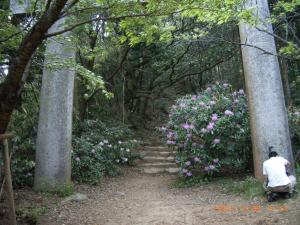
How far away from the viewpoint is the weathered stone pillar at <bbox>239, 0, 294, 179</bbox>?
8070 millimetres

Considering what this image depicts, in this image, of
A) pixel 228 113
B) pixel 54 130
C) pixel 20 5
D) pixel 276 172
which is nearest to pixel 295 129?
pixel 228 113

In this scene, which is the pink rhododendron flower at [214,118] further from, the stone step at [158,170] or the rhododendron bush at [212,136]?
the stone step at [158,170]

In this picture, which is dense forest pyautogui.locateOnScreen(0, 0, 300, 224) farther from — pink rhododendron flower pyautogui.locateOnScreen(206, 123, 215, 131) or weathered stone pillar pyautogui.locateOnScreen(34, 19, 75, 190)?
pink rhododendron flower pyautogui.locateOnScreen(206, 123, 215, 131)

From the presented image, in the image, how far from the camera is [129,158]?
11.5 metres

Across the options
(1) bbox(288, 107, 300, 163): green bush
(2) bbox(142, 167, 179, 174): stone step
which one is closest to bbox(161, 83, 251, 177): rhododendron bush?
(1) bbox(288, 107, 300, 163): green bush

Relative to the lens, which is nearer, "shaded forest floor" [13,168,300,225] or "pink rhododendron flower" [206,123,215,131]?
"shaded forest floor" [13,168,300,225]

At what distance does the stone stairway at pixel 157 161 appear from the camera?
1109 centimetres

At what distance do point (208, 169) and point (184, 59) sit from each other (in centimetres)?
707

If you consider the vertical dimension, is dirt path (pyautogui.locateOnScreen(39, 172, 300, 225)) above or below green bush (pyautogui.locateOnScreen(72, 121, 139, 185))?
below

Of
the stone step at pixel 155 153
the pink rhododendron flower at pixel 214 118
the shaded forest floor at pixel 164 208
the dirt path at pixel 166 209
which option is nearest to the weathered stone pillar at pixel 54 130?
the shaded forest floor at pixel 164 208

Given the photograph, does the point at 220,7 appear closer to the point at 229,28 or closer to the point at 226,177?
A: the point at 226,177

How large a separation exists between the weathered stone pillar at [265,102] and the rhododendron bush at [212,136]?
0.65 metres

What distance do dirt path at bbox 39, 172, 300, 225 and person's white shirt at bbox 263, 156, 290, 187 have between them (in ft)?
1.19

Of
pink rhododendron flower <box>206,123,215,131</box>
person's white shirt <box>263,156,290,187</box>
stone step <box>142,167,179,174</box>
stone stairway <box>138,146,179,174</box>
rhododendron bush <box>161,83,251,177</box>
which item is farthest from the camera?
stone stairway <box>138,146,179,174</box>
